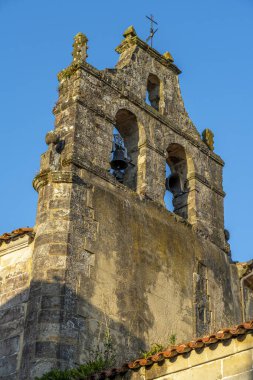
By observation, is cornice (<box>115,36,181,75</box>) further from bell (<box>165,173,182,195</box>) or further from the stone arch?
bell (<box>165,173,182,195</box>)

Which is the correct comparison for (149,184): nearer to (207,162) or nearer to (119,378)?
(207,162)

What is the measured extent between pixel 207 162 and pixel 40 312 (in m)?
6.55

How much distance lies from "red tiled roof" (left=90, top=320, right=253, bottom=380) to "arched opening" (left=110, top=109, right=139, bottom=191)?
19.1 feet

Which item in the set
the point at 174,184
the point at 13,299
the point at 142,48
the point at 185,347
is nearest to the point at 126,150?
the point at 174,184

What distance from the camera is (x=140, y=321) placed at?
13500 mm

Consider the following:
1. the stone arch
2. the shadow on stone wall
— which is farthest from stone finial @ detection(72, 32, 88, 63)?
the shadow on stone wall

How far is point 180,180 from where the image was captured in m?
16.9

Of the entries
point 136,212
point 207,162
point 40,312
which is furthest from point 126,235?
point 207,162

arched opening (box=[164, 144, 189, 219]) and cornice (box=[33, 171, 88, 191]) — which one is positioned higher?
arched opening (box=[164, 144, 189, 219])


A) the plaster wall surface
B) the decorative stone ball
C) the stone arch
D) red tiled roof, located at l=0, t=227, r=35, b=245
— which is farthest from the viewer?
the stone arch

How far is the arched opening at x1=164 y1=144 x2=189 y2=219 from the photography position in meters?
16.6

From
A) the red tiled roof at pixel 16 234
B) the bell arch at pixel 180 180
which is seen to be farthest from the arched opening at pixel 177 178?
the red tiled roof at pixel 16 234

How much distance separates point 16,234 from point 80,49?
412 centimetres

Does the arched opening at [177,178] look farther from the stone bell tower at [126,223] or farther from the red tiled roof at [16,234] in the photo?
the red tiled roof at [16,234]
